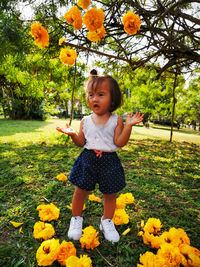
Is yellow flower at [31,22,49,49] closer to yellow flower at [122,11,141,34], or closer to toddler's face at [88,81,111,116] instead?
yellow flower at [122,11,141,34]

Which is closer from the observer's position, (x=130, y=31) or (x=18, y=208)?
(x=18, y=208)

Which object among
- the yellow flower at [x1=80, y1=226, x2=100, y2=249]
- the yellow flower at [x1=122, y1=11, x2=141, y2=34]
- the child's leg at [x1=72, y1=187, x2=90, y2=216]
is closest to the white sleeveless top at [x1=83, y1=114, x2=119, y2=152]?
the child's leg at [x1=72, y1=187, x2=90, y2=216]

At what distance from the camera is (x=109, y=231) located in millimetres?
1402

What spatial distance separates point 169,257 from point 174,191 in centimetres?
153

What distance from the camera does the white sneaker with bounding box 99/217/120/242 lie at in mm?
1369

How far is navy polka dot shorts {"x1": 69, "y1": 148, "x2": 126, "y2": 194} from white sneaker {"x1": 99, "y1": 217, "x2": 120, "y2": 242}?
1.07 ft

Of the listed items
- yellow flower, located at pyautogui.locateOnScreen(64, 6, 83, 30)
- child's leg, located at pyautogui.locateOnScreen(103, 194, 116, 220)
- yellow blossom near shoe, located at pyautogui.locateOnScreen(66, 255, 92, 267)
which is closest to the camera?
yellow blossom near shoe, located at pyautogui.locateOnScreen(66, 255, 92, 267)

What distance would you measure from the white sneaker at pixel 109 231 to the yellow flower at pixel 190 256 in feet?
1.70


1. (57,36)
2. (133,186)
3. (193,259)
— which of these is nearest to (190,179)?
(133,186)

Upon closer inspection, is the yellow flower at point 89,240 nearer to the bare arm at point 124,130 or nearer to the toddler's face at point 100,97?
the bare arm at point 124,130

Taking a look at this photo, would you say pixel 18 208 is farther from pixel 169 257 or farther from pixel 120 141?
pixel 169 257

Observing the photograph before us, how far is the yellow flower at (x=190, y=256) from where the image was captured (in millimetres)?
1014

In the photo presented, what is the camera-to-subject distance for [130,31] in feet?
6.39

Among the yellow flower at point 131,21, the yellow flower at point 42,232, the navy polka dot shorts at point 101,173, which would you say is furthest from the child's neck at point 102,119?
the yellow flower at point 131,21
